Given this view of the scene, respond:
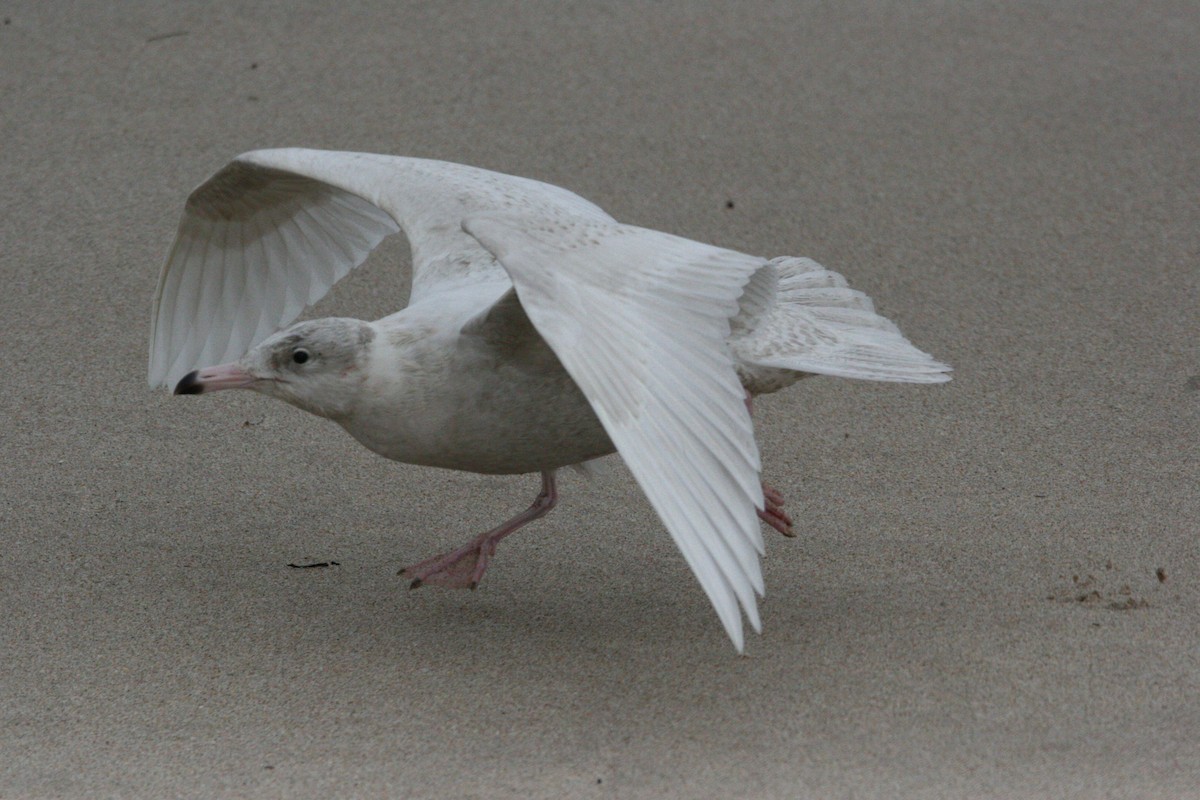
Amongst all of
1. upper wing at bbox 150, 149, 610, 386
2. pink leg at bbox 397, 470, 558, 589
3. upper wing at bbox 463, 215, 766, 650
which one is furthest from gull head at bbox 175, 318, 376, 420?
upper wing at bbox 150, 149, 610, 386

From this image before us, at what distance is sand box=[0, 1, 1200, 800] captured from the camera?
2.68 metres

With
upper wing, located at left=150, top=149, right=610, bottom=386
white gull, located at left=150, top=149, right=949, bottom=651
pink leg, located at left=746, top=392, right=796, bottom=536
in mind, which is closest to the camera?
white gull, located at left=150, top=149, right=949, bottom=651

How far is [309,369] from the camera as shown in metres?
3.01

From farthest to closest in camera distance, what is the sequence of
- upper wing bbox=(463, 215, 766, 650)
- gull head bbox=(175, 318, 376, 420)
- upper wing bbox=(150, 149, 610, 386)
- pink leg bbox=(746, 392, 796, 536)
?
upper wing bbox=(150, 149, 610, 386) < pink leg bbox=(746, 392, 796, 536) < gull head bbox=(175, 318, 376, 420) < upper wing bbox=(463, 215, 766, 650)

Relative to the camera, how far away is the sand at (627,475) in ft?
8.80

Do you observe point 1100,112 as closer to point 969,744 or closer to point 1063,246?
point 1063,246

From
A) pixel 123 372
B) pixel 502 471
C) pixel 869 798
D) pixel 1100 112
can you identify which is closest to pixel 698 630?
pixel 502 471

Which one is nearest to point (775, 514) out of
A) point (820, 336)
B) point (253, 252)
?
point (820, 336)

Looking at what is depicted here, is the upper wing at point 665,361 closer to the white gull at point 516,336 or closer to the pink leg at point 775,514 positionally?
the white gull at point 516,336

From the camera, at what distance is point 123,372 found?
4.38m

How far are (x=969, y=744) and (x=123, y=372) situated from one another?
9.13 feet

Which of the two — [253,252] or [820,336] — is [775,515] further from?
[253,252]

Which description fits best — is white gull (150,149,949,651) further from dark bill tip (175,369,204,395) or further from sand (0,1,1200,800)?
sand (0,1,1200,800)

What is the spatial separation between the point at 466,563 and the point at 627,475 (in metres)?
0.70
